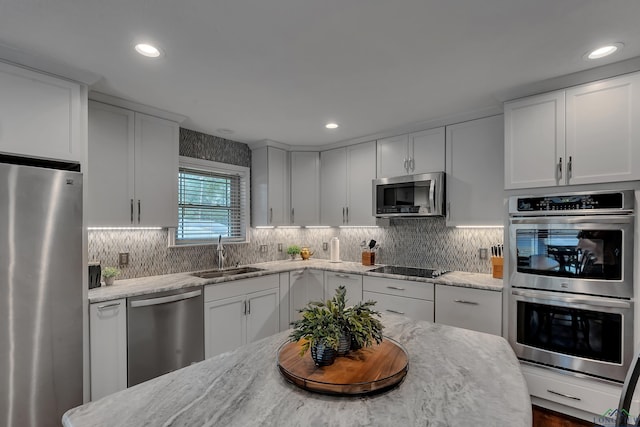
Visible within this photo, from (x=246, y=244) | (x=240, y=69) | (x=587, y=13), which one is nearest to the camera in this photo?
(x=587, y=13)

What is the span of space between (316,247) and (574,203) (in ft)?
9.76

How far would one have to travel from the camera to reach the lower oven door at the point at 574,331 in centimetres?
214

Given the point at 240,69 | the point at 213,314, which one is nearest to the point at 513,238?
the point at 240,69

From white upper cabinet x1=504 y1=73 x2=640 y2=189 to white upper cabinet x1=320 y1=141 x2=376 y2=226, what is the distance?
153 cm

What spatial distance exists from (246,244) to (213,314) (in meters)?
1.17

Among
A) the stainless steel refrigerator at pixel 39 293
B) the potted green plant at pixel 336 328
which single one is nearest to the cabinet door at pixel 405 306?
the potted green plant at pixel 336 328

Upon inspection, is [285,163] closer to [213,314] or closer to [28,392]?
[213,314]

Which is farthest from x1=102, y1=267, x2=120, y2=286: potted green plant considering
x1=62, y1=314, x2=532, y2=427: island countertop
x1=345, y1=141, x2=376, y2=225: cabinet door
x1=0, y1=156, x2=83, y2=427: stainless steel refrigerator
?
x1=345, y1=141, x2=376, y2=225: cabinet door

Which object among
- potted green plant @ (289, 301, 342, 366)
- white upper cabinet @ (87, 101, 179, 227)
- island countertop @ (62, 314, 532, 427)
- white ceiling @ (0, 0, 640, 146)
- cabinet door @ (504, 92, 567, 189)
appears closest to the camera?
island countertop @ (62, 314, 532, 427)

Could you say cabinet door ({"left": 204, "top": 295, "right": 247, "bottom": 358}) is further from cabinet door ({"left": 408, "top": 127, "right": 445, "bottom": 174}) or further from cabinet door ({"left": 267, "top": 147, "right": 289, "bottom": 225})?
cabinet door ({"left": 408, "top": 127, "right": 445, "bottom": 174})

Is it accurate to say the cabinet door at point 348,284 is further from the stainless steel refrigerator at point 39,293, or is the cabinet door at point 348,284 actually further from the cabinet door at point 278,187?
the stainless steel refrigerator at point 39,293

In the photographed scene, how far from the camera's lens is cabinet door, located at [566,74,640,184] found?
6.87 ft

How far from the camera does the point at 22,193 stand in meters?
1.90

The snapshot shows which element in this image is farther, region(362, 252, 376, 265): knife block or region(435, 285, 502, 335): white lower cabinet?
region(362, 252, 376, 265): knife block
